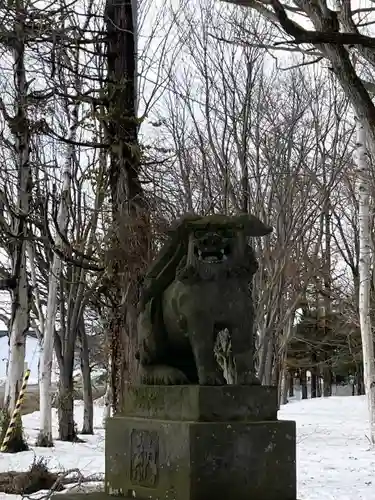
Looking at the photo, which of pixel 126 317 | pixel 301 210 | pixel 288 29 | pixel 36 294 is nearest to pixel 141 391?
pixel 288 29

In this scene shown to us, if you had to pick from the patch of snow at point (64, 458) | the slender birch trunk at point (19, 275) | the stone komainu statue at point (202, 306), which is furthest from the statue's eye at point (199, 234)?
the slender birch trunk at point (19, 275)

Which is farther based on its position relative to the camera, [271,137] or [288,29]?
[271,137]

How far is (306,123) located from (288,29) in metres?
9.75

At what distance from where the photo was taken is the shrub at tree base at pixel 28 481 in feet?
28.5

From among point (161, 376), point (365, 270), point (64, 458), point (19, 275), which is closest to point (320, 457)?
point (365, 270)

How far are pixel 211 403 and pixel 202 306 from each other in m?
0.57

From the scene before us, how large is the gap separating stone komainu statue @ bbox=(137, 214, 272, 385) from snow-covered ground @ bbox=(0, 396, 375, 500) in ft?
14.1

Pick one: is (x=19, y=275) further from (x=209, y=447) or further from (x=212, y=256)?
(x=209, y=447)

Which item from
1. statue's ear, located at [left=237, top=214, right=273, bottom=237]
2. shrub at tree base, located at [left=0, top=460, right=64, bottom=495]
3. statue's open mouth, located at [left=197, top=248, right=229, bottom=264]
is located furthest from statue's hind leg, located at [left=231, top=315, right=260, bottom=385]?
shrub at tree base, located at [left=0, top=460, right=64, bottom=495]

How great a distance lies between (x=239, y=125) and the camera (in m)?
13.7

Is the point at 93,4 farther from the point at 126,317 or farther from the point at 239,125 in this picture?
the point at 126,317

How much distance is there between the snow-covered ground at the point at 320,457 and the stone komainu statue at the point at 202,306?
169 inches

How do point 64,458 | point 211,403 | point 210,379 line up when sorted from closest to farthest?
1. point 211,403
2. point 210,379
3. point 64,458

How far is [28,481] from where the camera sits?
8.89 metres
